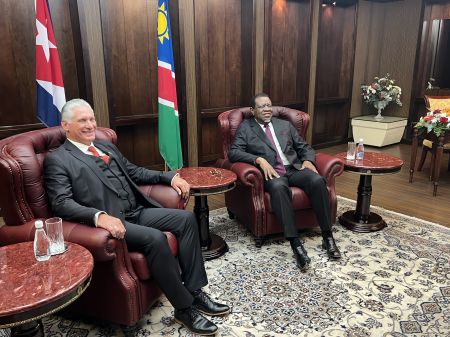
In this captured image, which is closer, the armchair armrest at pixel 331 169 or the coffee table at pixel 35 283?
the coffee table at pixel 35 283

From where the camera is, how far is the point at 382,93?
6.18m

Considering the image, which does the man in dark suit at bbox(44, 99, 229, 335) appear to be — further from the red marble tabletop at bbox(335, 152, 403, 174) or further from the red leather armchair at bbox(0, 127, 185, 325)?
the red marble tabletop at bbox(335, 152, 403, 174)

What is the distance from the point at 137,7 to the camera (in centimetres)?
416

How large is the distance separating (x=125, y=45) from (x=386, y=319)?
3.57m

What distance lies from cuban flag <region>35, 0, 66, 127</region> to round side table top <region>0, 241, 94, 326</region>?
140cm

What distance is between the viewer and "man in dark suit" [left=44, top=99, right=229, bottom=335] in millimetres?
1837

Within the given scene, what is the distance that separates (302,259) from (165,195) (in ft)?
3.24

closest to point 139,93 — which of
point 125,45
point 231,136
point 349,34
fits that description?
point 125,45

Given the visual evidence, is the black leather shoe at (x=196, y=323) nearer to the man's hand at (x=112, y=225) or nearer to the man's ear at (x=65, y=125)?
the man's hand at (x=112, y=225)

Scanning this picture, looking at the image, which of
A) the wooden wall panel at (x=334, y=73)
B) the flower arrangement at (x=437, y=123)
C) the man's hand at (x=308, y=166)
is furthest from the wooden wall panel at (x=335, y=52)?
the man's hand at (x=308, y=166)

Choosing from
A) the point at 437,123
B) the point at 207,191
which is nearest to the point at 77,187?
the point at 207,191

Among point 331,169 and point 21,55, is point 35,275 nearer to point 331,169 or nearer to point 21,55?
point 331,169

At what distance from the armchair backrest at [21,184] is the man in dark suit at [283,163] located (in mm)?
1470

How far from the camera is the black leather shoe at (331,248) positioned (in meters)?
2.64
